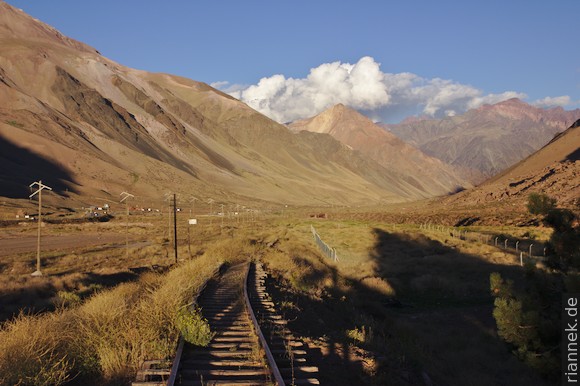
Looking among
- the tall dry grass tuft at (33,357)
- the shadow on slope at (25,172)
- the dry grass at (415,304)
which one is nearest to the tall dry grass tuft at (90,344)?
the tall dry grass tuft at (33,357)

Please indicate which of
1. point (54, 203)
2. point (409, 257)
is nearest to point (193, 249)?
point (409, 257)

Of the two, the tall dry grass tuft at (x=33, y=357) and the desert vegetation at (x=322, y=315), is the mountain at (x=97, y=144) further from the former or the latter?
the tall dry grass tuft at (x=33, y=357)

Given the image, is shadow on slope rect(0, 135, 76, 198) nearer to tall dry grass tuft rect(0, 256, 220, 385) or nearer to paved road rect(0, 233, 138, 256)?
paved road rect(0, 233, 138, 256)

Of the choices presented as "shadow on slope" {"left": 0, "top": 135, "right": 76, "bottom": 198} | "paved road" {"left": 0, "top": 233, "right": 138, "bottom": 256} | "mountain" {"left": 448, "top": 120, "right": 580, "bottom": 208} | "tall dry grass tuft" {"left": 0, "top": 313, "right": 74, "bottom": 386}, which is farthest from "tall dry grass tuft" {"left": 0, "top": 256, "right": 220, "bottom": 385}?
"shadow on slope" {"left": 0, "top": 135, "right": 76, "bottom": 198}

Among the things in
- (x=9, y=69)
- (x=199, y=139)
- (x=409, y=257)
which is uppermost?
(x=9, y=69)

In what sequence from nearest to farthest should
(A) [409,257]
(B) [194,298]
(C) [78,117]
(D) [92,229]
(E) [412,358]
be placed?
(E) [412,358] → (B) [194,298] → (A) [409,257] → (D) [92,229] → (C) [78,117]

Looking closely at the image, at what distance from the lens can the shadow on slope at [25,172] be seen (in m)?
96.6

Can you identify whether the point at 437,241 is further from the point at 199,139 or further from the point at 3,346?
the point at 199,139

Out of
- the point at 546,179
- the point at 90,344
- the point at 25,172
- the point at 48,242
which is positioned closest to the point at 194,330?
the point at 90,344

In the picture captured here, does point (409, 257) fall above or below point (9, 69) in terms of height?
below

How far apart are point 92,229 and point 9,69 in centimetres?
12086

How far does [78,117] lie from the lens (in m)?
150

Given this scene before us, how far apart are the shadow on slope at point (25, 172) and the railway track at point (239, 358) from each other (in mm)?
95689

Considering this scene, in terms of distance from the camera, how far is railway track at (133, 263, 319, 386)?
6816 mm
